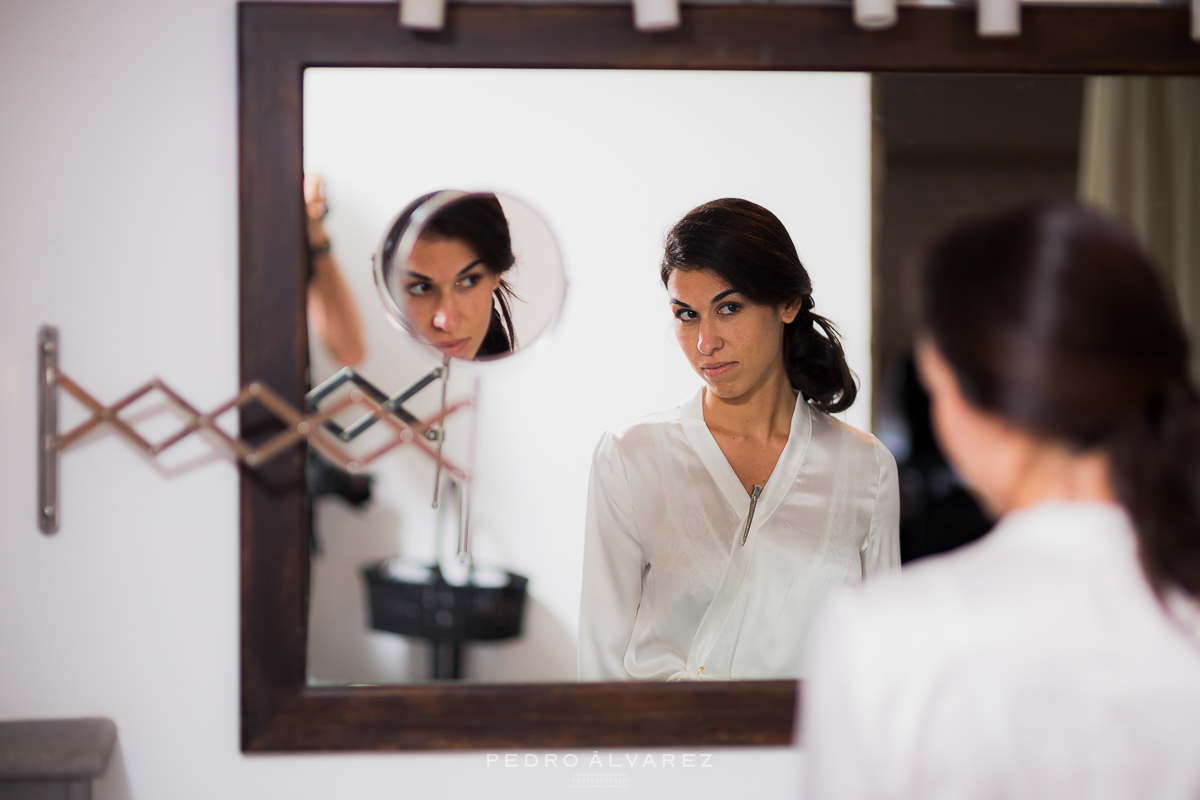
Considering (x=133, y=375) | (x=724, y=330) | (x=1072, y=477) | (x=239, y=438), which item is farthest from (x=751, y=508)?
(x=133, y=375)

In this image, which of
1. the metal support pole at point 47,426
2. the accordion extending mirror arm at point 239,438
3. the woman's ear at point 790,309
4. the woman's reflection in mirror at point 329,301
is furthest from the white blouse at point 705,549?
the metal support pole at point 47,426

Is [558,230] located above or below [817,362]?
above

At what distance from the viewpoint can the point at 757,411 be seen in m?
1.20

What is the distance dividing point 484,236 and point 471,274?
0.17ft

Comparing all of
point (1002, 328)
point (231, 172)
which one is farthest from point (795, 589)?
point (231, 172)

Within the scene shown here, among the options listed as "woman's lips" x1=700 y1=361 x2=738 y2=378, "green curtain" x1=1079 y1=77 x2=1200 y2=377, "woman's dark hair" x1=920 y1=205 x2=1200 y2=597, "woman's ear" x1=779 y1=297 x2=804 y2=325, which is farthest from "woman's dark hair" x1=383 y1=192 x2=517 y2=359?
"green curtain" x1=1079 y1=77 x2=1200 y2=377

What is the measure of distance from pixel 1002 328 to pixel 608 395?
2.07 feet

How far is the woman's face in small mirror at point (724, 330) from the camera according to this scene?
1.17m

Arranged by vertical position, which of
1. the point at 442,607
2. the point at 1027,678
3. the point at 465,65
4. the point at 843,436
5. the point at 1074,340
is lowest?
the point at 442,607

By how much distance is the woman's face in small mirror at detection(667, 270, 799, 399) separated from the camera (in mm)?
1171

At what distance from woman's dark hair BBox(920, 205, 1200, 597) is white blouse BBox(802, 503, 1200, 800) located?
0.04 meters

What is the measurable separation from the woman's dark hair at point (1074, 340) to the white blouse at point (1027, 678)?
1.6 inches

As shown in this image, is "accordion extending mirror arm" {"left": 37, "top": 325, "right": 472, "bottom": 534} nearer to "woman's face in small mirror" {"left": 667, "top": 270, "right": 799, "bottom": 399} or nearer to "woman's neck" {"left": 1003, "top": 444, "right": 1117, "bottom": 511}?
"woman's face in small mirror" {"left": 667, "top": 270, "right": 799, "bottom": 399}

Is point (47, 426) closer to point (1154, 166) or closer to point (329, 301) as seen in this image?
point (329, 301)
